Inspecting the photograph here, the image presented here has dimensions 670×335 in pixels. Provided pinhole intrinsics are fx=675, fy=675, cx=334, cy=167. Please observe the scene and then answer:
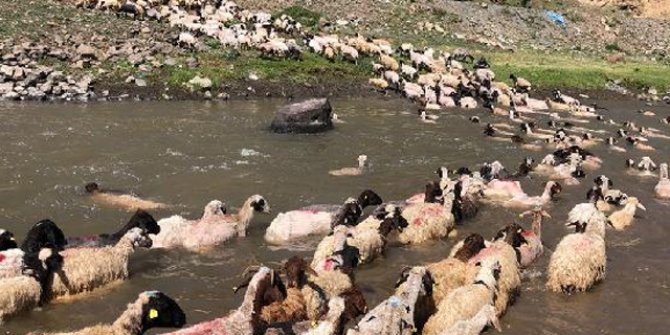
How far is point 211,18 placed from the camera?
4081 centimetres

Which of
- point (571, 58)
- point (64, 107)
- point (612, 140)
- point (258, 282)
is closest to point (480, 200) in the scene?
point (258, 282)

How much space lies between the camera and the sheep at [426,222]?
13.5 m

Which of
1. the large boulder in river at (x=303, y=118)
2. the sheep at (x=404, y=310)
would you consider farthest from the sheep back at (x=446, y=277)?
the large boulder in river at (x=303, y=118)

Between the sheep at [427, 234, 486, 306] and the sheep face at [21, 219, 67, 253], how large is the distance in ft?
19.8

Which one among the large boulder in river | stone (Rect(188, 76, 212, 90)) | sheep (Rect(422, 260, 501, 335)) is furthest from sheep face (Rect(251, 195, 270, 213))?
stone (Rect(188, 76, 212, 90))

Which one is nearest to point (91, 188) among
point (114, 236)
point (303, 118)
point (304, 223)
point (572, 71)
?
point (114, 236)

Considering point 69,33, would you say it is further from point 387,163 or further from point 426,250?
point 426,250

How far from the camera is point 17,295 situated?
936 cm

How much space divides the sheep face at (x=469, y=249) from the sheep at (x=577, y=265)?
1.26 meters

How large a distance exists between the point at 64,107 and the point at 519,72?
2729 cm

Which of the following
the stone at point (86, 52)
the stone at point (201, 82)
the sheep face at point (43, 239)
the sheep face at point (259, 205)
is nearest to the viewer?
the sheep face at point (43, 239)

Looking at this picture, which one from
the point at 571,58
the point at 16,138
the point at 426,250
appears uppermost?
the point at 571,58

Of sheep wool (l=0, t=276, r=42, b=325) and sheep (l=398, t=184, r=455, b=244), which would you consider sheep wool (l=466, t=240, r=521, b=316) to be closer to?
sheep (l=398, t=184, r=455, b=244)

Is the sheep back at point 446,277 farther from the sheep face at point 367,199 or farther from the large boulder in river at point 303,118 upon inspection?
the large boulder in river at point 303,118
